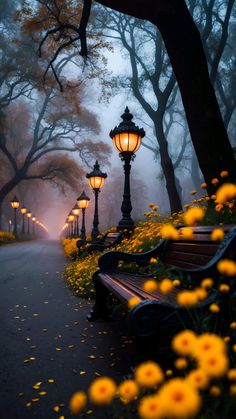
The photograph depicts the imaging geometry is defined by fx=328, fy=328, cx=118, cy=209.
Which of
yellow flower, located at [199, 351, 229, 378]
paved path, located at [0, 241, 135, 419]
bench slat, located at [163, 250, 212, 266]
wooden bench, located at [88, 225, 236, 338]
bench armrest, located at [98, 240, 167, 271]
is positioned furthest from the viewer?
bench armrest, located at [98, 240, 167, 271]

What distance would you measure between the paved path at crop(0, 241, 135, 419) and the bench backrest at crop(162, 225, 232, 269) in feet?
3.24

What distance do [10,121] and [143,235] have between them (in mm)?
33164

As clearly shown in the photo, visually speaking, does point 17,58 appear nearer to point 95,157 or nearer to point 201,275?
point 95,157

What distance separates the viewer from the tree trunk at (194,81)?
5527mm

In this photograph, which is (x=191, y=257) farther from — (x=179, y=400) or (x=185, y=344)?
(x=179, y=400)

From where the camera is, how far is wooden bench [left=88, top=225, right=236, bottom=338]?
1775mm

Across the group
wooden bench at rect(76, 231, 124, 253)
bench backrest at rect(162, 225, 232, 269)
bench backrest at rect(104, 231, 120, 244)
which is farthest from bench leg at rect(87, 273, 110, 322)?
bench backrest at rect(104, 231, 120, 244)

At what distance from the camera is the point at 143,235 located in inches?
216

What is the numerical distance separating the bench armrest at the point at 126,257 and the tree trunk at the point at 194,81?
2.11 metres

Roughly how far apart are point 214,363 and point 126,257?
302 centimetres

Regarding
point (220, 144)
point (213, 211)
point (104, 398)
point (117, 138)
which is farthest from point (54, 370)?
point (117, 138)

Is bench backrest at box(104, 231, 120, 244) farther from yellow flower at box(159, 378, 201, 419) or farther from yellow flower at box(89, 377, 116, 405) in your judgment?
yellow flower at box(159, 378, 201, 419)

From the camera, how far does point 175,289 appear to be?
287 cm

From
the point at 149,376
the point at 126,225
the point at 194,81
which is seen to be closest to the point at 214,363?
the point at 149,376
